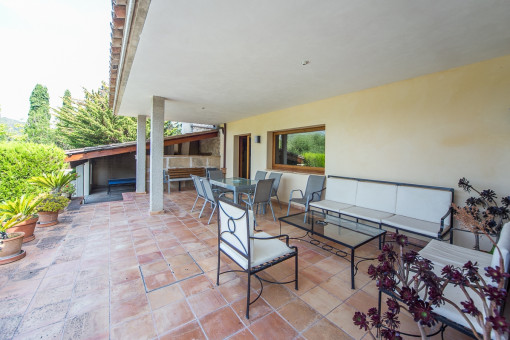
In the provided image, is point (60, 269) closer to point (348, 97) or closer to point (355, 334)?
point (355, 334)

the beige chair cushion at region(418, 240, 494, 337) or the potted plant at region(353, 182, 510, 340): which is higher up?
the potted plant at region(353, 182, 510, 340)

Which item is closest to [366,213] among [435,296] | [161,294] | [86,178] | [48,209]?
[435,296]

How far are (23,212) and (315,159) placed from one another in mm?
5546

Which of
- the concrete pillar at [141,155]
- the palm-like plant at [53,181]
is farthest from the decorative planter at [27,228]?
the concrete pillar at [141,155]

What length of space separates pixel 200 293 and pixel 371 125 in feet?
12.7

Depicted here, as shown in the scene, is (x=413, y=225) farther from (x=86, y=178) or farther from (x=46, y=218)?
(x=86, y=178)

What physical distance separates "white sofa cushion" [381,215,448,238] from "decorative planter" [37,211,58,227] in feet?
18.9

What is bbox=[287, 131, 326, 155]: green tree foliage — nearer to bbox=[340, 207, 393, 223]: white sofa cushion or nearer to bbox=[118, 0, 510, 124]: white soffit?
bbox=[118, 0, 510, 124]: white soffit

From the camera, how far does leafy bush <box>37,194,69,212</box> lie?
3695mm

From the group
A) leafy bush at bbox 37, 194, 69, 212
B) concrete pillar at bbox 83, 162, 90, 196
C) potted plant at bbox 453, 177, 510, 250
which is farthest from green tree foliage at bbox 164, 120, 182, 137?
potted plant at bbox 453, 177, 510, 250

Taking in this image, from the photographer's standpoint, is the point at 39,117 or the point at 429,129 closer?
the point at 429,129

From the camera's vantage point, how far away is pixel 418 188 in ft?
10.2

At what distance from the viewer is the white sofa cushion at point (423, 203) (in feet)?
9.32

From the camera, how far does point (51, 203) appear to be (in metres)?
3.78
